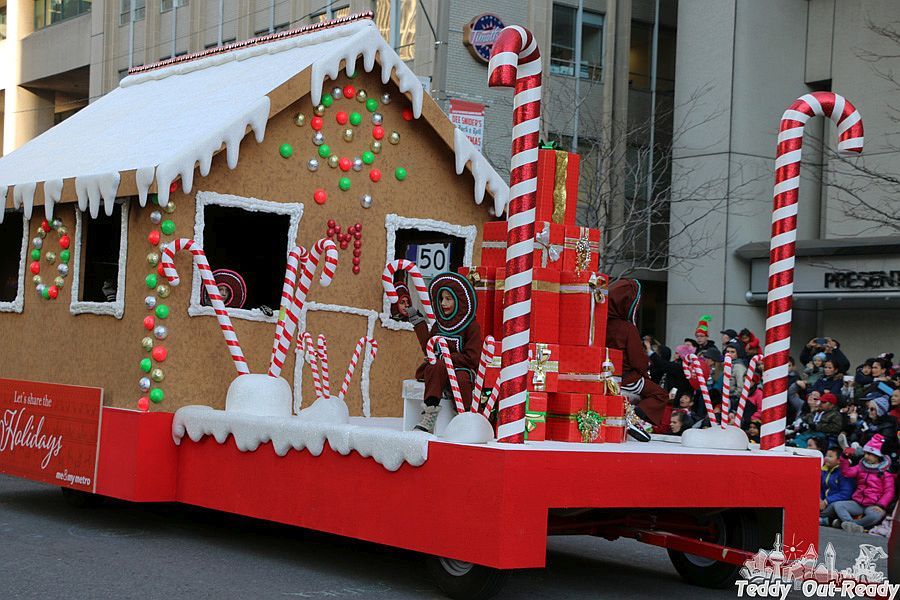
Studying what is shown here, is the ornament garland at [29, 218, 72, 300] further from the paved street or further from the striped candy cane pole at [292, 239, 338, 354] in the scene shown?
the striped candy cane pole at [292, 239, 338, 354]

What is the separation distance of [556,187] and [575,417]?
177cm

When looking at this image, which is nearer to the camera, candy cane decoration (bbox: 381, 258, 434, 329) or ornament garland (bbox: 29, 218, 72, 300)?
candy cane decoration (bbox: 381, 258, 434, 329)

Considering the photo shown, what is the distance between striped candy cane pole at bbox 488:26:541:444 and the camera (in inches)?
297

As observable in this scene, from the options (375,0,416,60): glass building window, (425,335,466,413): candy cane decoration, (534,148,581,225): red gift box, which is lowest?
(425,335,466,413): candy cane decoration

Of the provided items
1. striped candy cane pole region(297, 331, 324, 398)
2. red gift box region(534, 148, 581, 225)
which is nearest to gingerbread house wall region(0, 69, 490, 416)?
striped candy cane pole region(297, 331, 324, 398)

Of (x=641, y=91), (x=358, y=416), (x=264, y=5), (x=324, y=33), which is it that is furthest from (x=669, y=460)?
(x=264, y=5)

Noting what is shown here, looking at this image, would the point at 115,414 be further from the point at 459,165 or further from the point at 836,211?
the point at 836,211

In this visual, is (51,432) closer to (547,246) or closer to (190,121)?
(190,121)

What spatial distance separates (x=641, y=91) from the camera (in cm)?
2891

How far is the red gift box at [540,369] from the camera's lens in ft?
28.1

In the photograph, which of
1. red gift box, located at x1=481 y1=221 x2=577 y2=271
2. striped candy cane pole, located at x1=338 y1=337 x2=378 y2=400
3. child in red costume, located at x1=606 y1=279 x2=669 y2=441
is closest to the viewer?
red gift box, located at x1=481 y1=221 x2=577 y2=271

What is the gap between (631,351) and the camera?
9.75 metres

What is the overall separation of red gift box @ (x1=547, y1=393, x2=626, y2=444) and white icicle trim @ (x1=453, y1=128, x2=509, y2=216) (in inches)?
127

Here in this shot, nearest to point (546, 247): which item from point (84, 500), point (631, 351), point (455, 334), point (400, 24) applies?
point (455, 334)
